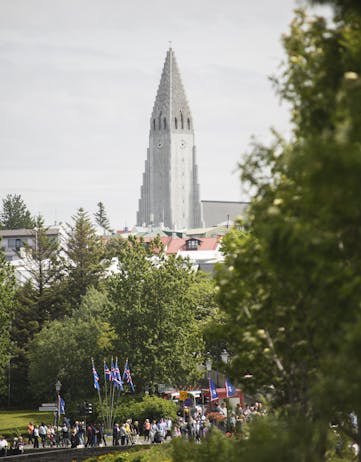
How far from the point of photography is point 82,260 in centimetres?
9756

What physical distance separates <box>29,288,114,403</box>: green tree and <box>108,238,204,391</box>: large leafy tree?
3.56m

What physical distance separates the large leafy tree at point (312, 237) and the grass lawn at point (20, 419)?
4309 centimetres

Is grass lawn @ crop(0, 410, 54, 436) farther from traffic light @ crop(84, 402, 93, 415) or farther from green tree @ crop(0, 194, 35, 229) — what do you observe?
green tree @ crop(0, 194, 35, 229)

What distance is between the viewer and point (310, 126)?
15.7 m

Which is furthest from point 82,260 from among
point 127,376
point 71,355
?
point 127,376

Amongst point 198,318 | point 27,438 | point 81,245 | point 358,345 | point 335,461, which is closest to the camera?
point 358,345

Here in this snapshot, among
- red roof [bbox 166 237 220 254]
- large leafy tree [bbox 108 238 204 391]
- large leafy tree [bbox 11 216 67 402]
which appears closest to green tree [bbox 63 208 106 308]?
large leafy tree [bbox 11 216 67 402]

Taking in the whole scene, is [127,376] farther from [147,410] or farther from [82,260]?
[82,260]

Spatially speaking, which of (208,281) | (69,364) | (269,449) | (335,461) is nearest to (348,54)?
(269,449)

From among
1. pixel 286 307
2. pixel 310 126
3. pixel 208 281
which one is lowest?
pixel 286 307

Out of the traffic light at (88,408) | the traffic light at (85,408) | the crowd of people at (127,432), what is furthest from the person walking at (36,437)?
the traffic light at (85,408)

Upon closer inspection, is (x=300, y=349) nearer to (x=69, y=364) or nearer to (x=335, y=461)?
(x=335, y=461)

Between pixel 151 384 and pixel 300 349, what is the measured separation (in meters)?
43.0

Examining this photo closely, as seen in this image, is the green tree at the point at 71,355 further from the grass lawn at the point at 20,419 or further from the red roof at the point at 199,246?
the red roof at the point at 199,246
